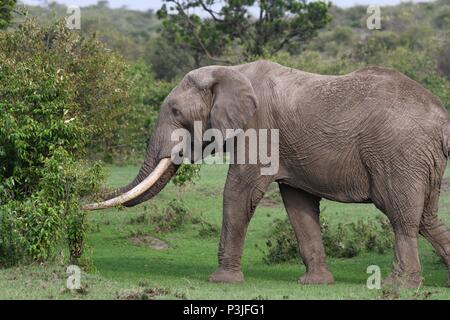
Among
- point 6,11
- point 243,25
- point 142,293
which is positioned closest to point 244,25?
point 243,25

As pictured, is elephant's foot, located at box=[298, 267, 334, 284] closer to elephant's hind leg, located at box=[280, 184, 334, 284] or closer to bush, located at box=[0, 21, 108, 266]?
elephant's hind leg, located at box=[280, 184, 334, 284]

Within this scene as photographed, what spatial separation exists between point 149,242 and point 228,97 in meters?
4.81

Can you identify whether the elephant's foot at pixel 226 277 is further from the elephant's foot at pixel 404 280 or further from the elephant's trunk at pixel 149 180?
the elephant's foot at pixel 404 280

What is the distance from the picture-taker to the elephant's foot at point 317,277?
12.9 metres

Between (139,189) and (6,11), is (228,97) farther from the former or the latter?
(6,11)

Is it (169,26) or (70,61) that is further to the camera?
(169,26)

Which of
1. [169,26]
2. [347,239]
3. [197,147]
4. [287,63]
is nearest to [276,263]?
[347,239]

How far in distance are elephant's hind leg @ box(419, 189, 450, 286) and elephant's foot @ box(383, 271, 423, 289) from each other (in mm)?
582

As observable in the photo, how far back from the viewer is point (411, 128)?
39.6ft

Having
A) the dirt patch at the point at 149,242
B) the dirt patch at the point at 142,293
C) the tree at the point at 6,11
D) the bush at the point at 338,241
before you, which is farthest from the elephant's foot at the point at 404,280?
the tree at the point at 6,11

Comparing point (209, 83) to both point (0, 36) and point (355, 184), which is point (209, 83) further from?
point (0, 36)

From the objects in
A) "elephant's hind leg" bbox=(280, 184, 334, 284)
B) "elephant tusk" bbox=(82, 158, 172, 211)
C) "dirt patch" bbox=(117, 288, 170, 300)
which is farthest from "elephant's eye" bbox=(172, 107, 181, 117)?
"dirt patch" bbox=(117, 288, 170, 300)

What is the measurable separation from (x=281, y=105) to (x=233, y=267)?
1.97 metres

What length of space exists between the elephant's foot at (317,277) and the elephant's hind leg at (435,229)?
1.21 meters
